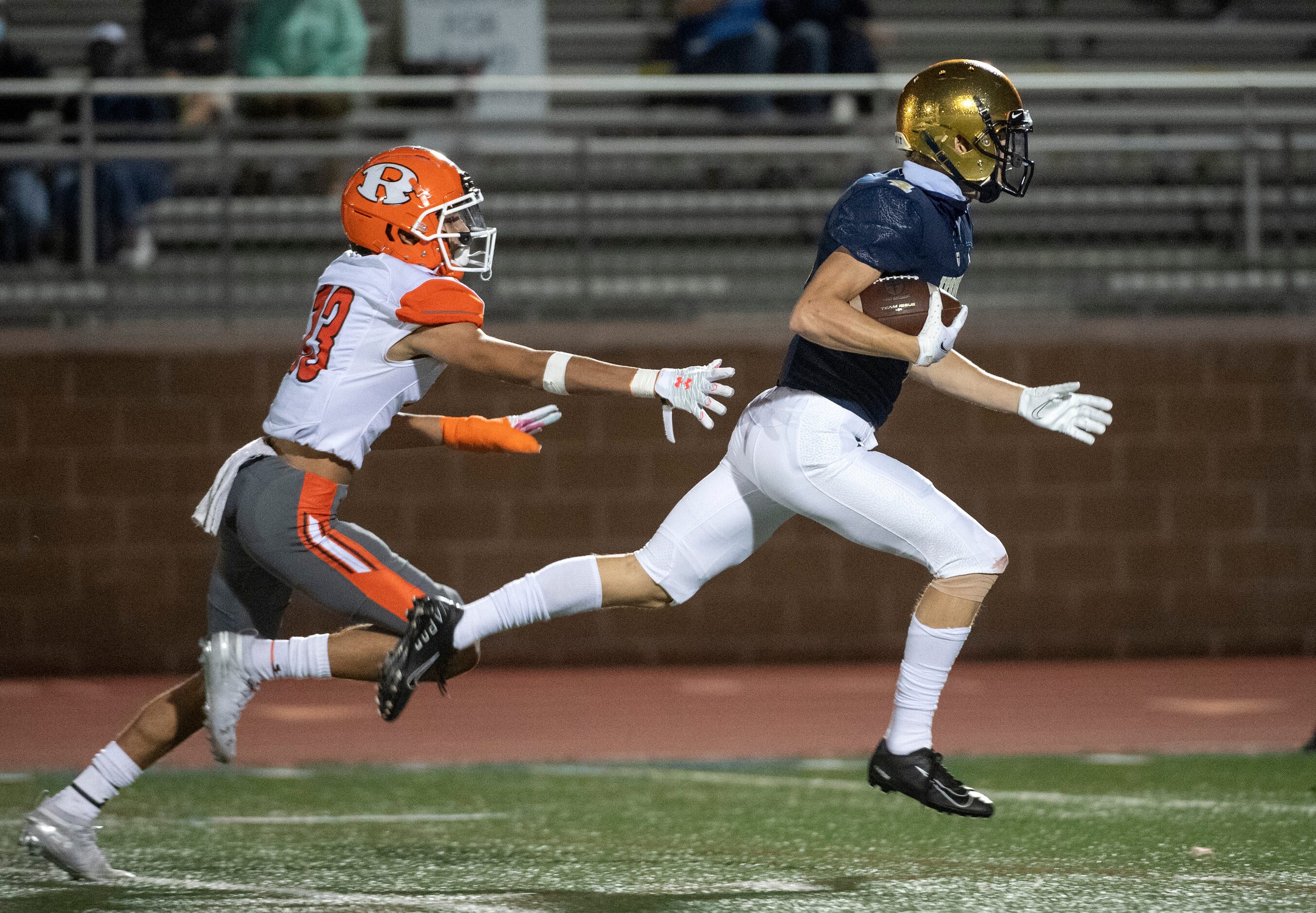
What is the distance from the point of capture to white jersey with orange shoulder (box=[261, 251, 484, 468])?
411 centimetres

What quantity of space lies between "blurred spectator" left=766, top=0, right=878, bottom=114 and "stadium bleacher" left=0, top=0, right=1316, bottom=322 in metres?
0.74

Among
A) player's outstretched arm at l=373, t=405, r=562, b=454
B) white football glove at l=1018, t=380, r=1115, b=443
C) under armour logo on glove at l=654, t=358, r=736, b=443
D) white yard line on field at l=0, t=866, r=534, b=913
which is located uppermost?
under armour logo on glove at l=654, t=358, r=736, b=443

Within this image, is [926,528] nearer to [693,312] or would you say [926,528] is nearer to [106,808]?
[106,808]

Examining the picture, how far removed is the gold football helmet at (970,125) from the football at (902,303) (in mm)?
338

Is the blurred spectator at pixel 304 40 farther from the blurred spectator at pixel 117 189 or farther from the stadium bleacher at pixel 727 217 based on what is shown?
the blurred spectator at pixel 117 189

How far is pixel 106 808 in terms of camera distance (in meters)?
5.45

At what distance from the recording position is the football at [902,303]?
4.12 metres

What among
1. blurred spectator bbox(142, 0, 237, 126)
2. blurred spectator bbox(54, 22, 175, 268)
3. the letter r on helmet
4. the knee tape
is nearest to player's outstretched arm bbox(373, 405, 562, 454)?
the letter r on helmet

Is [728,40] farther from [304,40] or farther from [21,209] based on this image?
[21,209]

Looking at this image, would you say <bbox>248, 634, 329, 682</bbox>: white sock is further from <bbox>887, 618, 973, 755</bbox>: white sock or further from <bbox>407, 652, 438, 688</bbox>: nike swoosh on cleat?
<bbox>887, 618, 973, 755</bbox>: white sock

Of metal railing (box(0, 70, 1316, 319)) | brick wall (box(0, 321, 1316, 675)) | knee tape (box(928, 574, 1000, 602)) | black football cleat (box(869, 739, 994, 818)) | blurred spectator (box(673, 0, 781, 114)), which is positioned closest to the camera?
black football cleat (box(869, 739, 994, 818))

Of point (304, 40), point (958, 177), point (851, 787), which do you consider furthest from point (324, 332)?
point (304, 40)

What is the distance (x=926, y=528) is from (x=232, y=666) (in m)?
1.72

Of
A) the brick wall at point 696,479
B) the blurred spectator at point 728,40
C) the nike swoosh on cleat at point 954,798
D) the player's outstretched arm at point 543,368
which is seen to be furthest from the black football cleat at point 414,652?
the blurred spectator at point 728,40
